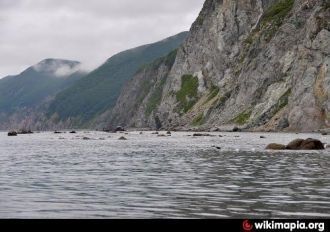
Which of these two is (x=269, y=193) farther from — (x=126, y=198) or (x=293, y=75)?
(x=293, y=75)

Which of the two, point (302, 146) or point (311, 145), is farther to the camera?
point (302, 146)

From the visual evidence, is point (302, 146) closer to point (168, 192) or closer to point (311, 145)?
point (311, 145)

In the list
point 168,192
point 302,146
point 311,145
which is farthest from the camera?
point 302,146
